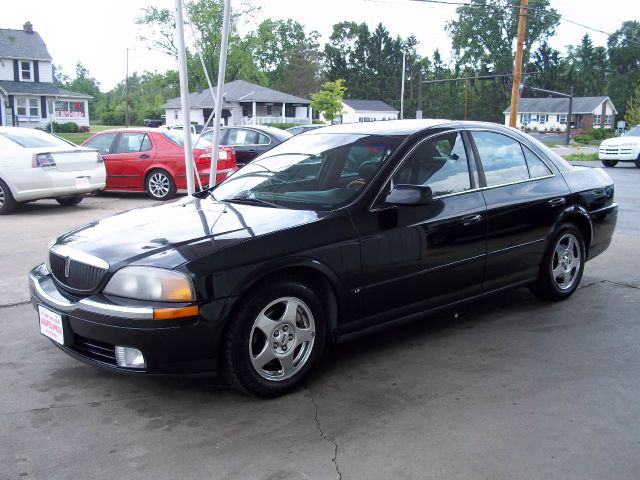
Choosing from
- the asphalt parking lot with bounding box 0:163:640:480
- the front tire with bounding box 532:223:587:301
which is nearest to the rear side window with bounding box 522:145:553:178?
the front tire with bounding box 532:223:587:301

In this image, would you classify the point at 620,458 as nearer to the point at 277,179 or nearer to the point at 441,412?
the point at 441,412

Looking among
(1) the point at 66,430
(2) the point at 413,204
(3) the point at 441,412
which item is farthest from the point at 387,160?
(1) the point at 66,430

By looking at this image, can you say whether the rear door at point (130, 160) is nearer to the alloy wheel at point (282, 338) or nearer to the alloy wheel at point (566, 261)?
the alloy wheel at point (566, 261)

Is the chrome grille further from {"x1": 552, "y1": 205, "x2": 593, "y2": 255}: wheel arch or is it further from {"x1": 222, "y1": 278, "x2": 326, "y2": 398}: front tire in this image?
{"x1": 552, "y1": 205, "x2": 593, "y2": 255}: wheel arch

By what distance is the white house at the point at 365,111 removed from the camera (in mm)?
83281

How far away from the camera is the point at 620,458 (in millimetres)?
3043

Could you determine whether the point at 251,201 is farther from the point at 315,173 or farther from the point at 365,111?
the point at 365,111

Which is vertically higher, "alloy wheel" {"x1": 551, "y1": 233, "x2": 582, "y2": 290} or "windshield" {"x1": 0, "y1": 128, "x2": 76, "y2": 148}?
"windshield" {"x1": 0, "y1": 128, "x2": 76, "y2": 148}

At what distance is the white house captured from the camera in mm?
83281

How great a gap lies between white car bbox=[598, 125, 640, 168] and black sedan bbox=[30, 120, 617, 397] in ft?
63.6

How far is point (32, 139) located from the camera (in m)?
10.6

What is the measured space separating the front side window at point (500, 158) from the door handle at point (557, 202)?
0.30 m

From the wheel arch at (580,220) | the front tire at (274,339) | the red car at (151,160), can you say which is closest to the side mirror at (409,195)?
the front tire at (274,339)

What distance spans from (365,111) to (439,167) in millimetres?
81105
